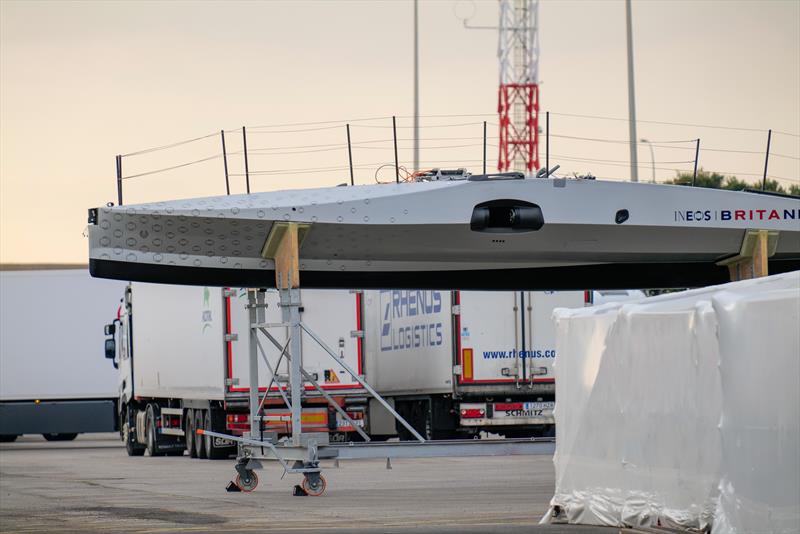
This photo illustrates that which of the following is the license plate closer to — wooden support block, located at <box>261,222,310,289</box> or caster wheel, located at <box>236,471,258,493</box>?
caster wheel, located at <box>236,471,258,493</box>

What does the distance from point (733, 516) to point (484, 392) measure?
15954mm

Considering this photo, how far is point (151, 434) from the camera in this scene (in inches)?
1230

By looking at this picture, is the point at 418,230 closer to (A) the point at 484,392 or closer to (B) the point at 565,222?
(B) the point at 565,222

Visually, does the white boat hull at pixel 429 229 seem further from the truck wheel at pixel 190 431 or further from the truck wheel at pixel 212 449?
the truck wheel at pixel 190 431

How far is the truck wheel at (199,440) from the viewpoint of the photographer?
28469mm

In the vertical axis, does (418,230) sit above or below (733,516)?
above

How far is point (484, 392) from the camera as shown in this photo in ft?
84.5

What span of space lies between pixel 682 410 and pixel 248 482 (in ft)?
30.7

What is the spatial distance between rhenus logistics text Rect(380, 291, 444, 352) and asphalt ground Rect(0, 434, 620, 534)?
2121 mm

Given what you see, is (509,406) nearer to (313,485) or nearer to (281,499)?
(313,485)

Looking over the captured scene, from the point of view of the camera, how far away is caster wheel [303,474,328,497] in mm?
17875

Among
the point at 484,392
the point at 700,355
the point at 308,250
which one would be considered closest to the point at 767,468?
the point at 700,355

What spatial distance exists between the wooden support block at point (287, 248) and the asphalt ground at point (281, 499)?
254 centimetres

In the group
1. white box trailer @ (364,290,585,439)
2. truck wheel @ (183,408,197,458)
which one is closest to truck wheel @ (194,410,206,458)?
truck wheel @ (183,408,197,458)
